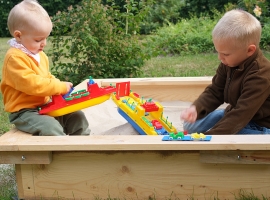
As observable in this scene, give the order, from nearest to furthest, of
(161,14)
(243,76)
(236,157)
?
(236,157) < (243,76) < (161,14)

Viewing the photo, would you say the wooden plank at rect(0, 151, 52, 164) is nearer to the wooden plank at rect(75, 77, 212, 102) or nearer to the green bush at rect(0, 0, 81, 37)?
the wooden plank at rect(75, 77, 212, 102)

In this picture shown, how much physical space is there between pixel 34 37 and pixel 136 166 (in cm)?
90

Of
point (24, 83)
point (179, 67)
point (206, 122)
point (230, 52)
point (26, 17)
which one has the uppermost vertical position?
point (26, 17)

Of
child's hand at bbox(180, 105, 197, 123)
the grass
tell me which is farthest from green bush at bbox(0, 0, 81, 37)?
child's hand at bbox(180, 105, 197, 123)

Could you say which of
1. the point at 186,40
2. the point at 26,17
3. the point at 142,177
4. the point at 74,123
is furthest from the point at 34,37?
the point at 186,40

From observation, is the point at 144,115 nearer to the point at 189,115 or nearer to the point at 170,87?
the point at 189,115

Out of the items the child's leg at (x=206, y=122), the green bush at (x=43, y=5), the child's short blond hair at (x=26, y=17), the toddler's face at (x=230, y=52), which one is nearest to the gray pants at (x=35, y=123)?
the child's short blond hair at (x=26, y=17)

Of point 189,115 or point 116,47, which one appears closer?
point 189,115

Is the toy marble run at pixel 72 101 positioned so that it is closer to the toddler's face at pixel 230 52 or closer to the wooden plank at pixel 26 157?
the wooden plank at pixel 26 157

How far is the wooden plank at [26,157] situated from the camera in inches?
83.8

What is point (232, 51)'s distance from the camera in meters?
2.30

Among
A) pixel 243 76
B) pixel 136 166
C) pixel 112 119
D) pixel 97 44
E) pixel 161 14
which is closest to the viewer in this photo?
pixel 136 166

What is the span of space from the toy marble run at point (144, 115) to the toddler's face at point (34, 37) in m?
0.56

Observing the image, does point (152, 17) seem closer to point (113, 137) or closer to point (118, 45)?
point (118, 45)
